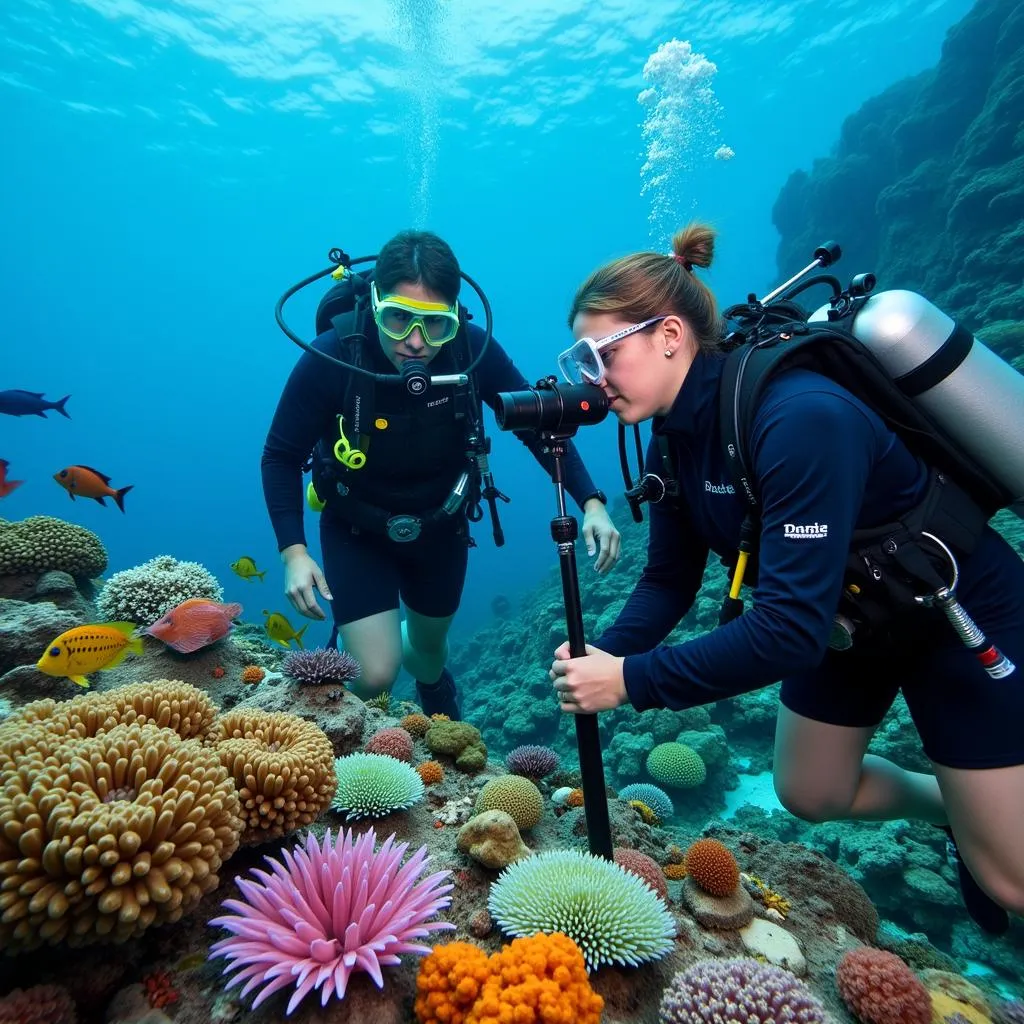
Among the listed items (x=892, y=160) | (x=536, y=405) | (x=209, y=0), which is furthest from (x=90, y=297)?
(x=536, y=405)

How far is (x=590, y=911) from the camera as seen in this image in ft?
6.74

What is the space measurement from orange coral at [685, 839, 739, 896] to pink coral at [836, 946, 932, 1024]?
0.53 meters

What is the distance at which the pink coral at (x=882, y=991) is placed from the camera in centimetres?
219

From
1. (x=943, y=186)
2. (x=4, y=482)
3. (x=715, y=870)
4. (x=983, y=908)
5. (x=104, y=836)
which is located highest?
(x=943, y=186)

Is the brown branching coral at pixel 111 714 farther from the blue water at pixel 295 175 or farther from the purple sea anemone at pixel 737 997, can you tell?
the blue water at pixel 295 175

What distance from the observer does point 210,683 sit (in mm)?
4484

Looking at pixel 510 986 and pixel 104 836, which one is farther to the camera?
pixel 510 986

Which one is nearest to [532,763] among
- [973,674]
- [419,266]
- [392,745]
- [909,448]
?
[392,745]

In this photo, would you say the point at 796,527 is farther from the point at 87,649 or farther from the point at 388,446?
the point at 87,649

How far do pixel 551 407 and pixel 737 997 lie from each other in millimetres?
2359

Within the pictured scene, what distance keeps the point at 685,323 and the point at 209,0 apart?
3616 cm

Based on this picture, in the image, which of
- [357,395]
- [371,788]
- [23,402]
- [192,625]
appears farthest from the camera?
[23,402]

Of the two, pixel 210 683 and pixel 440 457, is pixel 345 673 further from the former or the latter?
pixel 440 457

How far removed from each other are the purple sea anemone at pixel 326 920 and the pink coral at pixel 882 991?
191cm
